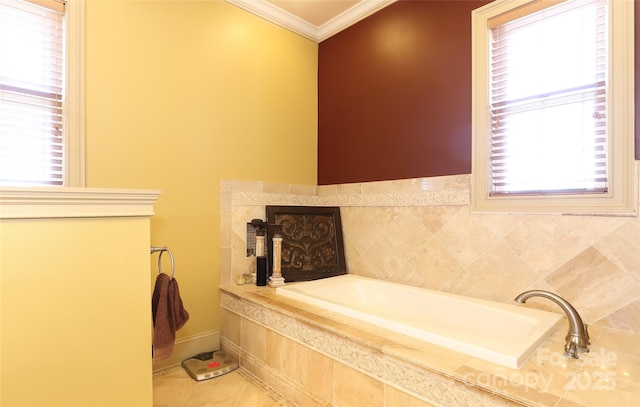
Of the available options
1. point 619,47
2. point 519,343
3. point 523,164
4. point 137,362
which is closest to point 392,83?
point 523,164

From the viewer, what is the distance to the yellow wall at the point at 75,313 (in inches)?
37.8

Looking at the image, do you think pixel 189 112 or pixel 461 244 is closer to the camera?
pixel 461 244

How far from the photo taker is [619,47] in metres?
1.56

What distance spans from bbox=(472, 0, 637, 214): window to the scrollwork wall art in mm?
1188

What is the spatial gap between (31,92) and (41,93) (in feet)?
0.13

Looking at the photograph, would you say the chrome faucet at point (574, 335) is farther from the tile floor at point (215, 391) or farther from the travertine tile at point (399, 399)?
the tile floor at point (215, 391)

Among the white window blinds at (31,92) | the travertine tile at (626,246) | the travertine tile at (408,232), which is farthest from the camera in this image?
the travertine tile at (408,232)

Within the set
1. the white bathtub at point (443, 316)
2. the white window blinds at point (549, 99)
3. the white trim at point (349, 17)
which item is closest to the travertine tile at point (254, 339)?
the white bathtub at point (443, 316)

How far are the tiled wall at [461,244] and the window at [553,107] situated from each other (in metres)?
0.11

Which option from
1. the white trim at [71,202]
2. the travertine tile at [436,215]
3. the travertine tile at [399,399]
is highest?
the white trim at [71,202]

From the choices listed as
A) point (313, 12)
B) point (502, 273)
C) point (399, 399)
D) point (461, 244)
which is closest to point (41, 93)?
point (313, 12)

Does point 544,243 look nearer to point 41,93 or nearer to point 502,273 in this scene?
point 502,273

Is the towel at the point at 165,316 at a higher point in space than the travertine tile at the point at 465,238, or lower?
lower

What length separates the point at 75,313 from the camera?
1.06 m
